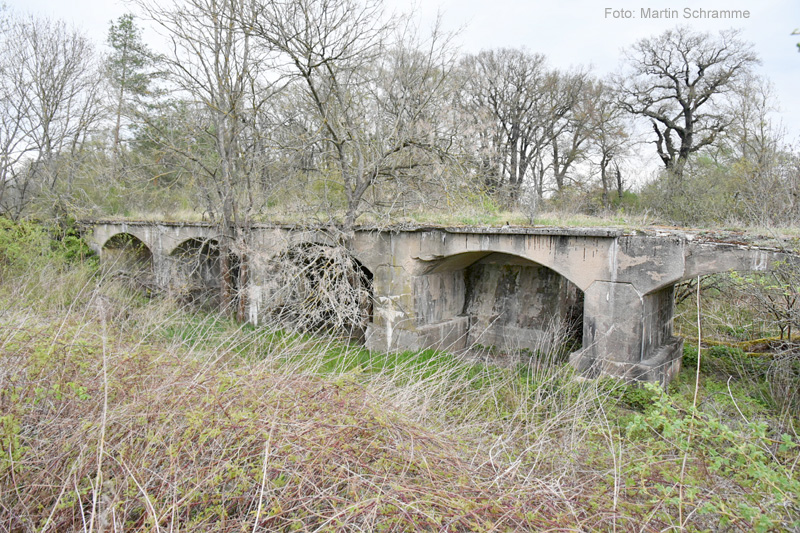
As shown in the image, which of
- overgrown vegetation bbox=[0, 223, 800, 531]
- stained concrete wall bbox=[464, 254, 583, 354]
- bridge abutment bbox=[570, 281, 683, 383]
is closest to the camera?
overgrown vegetation bbox=[0, 223, 800, 531]

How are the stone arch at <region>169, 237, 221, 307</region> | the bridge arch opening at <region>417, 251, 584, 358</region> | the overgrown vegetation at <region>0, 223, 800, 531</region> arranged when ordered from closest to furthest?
the overgrown vegetation at <region>0, 223, 800, 531</region>, the bridge arch opening at <region>417, 251, 584, 358</region>, the stone arch at <region>169, 237, 221, 307</region>

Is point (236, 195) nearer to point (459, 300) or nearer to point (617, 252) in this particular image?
point (459, 300)

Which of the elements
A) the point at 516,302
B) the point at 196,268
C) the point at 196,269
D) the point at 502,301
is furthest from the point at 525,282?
the point at 196,269

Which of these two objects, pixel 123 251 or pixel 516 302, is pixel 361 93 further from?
pixel 123 251

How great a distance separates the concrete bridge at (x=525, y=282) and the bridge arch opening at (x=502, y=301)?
0.02 meters

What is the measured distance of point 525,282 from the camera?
998 cm

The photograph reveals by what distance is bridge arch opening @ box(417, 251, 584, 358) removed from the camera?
9516 millimetres

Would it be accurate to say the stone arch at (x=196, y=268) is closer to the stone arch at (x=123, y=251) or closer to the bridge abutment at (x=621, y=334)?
the stone arch at (x=123, y=251)

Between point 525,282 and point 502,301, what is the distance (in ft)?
2.02

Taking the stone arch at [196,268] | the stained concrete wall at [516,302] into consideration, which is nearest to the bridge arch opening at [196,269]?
the stone arch at [196,268]

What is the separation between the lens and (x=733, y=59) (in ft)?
57.8

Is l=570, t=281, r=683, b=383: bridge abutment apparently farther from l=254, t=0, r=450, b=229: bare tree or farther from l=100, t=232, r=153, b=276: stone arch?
l=100, t=232, r=153, b=276: stone arch

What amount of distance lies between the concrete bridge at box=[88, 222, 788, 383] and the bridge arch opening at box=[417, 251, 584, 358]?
21 mm

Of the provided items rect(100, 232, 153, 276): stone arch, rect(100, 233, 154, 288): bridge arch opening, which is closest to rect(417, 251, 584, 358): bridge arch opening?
rect(100, 233, 154, 288): bridge arch opening
